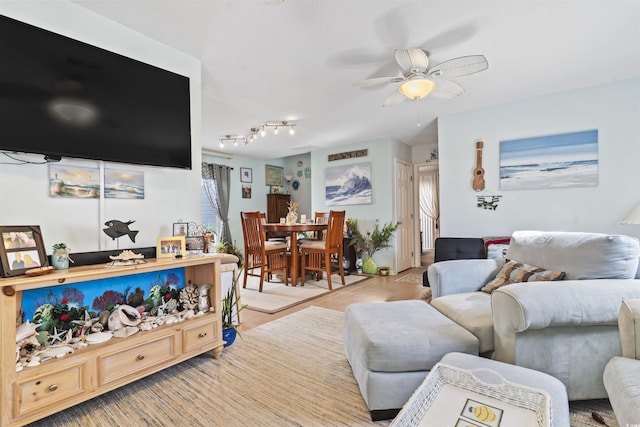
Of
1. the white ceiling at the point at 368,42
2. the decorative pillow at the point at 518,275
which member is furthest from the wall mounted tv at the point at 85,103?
the decorative pillow at the point at 518,275

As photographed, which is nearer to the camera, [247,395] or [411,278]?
[247,395]

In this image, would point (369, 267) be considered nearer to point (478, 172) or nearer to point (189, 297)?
point (478, 172)

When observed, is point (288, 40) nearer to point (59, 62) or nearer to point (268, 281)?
point (59, 62)

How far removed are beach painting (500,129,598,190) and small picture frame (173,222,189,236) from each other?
11.4 ft

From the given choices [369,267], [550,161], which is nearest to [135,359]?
[369,267]

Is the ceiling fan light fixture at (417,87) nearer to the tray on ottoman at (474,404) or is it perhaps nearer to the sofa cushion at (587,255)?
the sofa cushion at (587,255)

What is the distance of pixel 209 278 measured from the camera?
2.17 m

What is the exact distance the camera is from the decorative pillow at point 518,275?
72.9 inches

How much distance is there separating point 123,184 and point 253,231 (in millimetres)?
2169

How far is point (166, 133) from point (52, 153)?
65cm

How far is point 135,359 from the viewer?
1.69 m

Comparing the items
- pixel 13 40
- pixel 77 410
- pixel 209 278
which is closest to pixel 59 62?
pixel 13 40

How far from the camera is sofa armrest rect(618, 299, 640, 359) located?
117 cm

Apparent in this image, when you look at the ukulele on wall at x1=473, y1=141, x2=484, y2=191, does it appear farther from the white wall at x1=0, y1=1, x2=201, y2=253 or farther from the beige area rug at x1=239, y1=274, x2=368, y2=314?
the white wall at x1=0, y1=1, x2=201, y2=253
